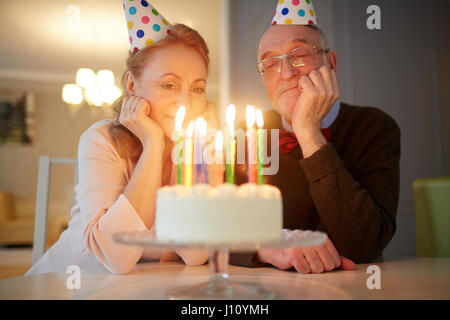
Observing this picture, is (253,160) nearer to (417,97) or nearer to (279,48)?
(279,48)

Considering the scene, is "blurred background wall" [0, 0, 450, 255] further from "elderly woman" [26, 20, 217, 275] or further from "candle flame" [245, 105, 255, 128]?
"candle flame" [245, 105, 255, 128]

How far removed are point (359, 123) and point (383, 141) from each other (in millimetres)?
117

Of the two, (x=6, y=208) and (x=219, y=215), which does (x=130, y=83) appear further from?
(x=6, y=208)

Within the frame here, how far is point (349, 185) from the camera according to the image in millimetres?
1138

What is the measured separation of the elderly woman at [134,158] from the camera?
41.0 inches

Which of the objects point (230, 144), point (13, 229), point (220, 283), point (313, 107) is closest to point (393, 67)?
point (313, 107)

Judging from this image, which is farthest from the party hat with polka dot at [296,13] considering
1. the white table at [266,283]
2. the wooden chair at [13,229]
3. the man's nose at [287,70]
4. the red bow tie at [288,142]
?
the wooden chair at [13,229]

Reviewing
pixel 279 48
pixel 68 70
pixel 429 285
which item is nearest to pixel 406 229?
pixel 279 48

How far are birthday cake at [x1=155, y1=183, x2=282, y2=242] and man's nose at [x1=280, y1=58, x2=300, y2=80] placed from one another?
76 cm

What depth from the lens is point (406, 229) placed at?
9.63 feet

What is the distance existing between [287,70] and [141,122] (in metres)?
0.53

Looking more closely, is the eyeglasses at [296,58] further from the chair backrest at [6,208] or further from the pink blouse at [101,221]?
the chair backrest at [6,208]

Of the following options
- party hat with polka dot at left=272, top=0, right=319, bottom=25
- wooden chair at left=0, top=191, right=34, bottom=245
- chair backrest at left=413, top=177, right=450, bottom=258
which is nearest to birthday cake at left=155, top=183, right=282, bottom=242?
party hat with polka dot at left=272, top=0, right=319, bottom=25

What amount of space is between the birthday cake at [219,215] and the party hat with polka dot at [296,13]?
0.91 m
